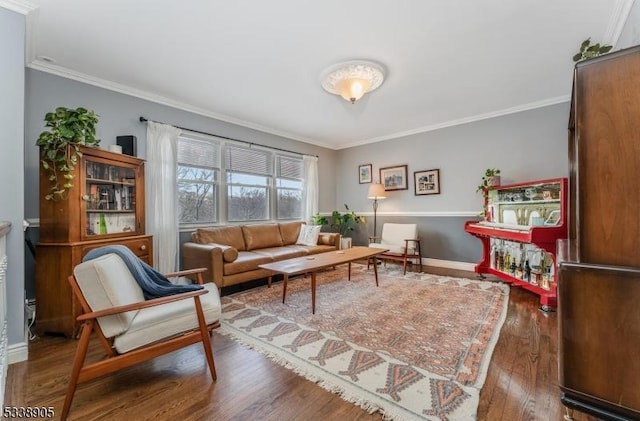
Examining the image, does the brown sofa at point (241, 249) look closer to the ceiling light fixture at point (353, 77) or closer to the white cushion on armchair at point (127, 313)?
the white cushion on armchair at point (127, 313)

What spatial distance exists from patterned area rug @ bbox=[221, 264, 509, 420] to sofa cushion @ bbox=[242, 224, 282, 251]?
0.89 meters

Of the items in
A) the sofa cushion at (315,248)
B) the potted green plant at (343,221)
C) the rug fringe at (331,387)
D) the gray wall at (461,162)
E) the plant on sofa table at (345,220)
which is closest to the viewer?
the rug fringe at (331,387)

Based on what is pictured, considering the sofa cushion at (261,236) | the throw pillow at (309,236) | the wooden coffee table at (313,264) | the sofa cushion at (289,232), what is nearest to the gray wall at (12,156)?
the wooden coffee table at (313,264)

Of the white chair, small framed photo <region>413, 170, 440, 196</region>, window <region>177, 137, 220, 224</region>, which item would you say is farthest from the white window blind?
small framed photo <region>413, 170, 440, 196</region>

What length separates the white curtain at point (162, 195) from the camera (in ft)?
11.4

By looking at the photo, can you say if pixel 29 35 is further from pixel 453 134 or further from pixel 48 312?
pixel 453 134

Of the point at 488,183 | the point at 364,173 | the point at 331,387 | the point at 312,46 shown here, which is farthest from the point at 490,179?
the point at 331,387

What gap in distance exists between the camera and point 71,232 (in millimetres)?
2322

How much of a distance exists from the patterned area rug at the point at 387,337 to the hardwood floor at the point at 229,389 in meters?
0.10

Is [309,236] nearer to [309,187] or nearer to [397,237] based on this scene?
[309,187]

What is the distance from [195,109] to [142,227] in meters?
1.89

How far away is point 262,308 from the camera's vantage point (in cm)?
290

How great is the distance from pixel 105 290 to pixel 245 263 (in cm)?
199

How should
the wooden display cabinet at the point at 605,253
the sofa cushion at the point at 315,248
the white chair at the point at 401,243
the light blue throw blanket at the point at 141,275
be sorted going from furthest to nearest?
the white chair at the point at 401,243 < the sofa cushion at the point at 315,248 < the light blue throw blanket at the point at 141,275 < the wooden display cabinet at the point at 605,253
